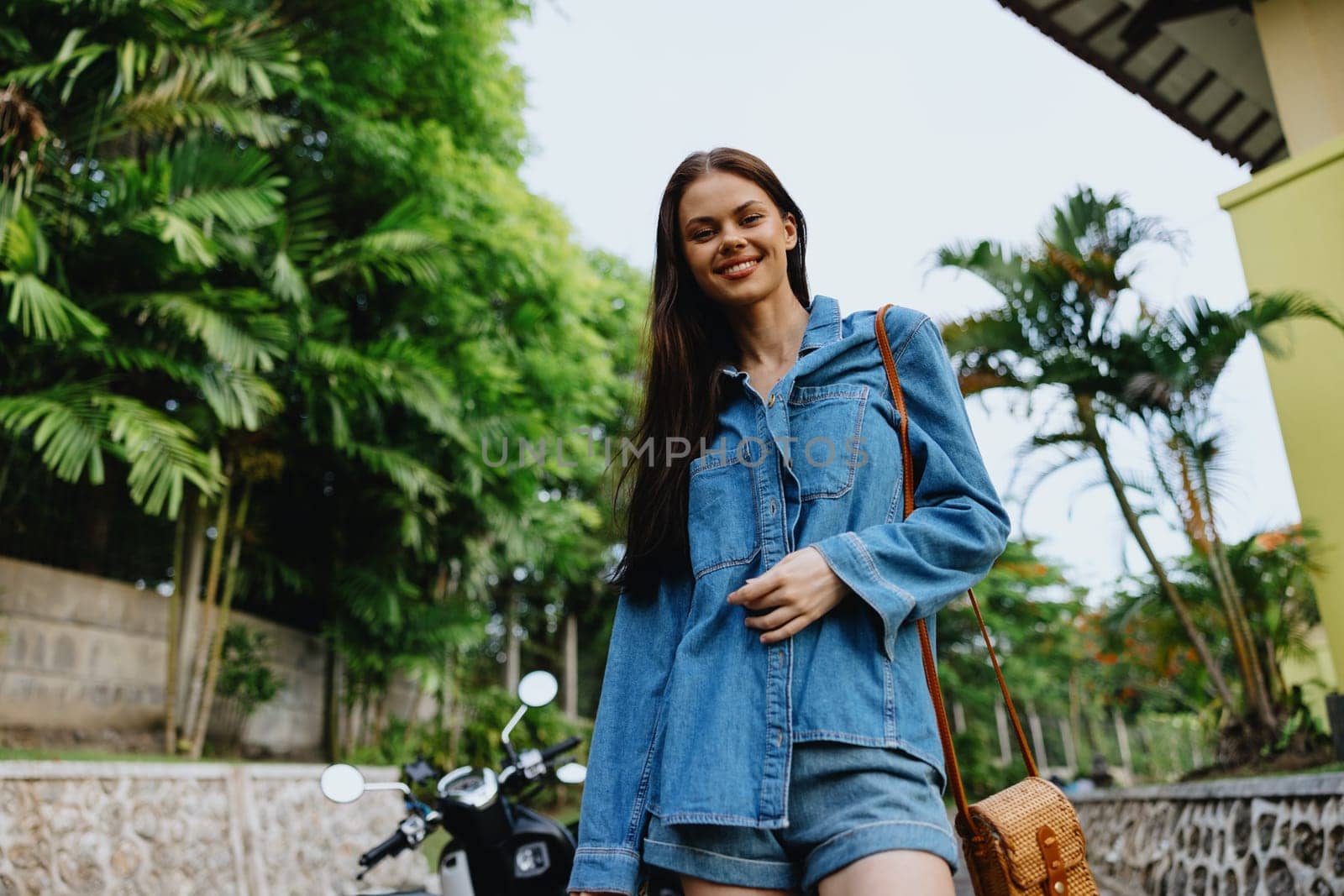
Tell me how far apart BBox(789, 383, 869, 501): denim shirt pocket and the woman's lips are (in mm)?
195

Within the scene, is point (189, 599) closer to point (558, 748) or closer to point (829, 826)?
point (558, 748)

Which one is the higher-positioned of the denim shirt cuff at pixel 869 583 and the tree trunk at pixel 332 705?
the tree trunk at pixel 332 705

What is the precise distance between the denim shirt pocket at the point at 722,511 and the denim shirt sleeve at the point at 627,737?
0.10 metres

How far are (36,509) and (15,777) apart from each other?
2604mm

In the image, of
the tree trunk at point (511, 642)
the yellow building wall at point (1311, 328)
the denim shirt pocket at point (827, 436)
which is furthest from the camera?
the tree trunk at point (511, 642)

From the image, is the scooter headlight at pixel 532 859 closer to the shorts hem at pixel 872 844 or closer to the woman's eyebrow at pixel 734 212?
the shorts hem at pixel 872 844

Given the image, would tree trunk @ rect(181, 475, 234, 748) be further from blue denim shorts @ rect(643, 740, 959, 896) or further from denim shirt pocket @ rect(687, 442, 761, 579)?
blue denim shorts @ rect(643, 740, 959, 896)

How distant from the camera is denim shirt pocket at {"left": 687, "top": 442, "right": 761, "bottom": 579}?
4.40ft

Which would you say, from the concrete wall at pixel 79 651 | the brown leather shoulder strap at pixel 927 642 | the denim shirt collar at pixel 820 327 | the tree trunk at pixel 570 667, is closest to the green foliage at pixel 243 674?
the concrete wall at pixel 79 651

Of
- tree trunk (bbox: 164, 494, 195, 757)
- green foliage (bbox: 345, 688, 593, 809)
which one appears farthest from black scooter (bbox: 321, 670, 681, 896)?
green foliage (bbox: 345, 688, 593, 809)

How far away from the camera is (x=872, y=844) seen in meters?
1.09

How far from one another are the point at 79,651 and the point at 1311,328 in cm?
845

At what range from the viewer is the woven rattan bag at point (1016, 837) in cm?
123

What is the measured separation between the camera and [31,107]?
18.3 feet
